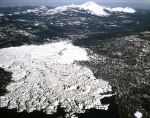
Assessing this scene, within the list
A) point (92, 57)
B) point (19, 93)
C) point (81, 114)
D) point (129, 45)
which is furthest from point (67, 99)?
point (129, 45)

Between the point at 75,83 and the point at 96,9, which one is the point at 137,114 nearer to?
the point at 75,83

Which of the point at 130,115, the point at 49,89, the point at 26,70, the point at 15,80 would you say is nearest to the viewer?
the point at 130,115

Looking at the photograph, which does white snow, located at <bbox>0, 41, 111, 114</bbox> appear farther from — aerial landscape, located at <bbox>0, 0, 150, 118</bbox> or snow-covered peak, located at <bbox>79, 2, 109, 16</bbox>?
snow-covered peak, located at <bbox>79, 2, 109, 16</bbox>

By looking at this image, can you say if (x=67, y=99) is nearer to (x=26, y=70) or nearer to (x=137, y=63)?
(x=26, y=70)

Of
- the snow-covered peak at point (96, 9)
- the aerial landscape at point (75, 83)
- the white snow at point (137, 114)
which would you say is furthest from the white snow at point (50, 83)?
the snow-covered peak at point (96, 9)

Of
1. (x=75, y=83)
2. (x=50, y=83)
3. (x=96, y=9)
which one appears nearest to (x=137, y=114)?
(x=75, y=83)

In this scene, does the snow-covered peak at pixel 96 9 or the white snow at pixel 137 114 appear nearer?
the white snow at pixel 137 114

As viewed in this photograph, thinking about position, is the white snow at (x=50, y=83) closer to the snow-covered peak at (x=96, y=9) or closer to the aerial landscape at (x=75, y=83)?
the aerial landscape at (x=75, y=83)

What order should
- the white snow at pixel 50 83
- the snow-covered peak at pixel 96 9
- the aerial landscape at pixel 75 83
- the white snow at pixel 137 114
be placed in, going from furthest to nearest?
the snow-covered peak at pixel 96 9 → the white snow at pixel 50 83 → the aerial landscape at pixel 75 83 → the white snow at pixel 137 114

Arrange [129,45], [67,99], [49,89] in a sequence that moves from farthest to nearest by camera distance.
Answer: [129,45]
[49,89]
[67,99]
